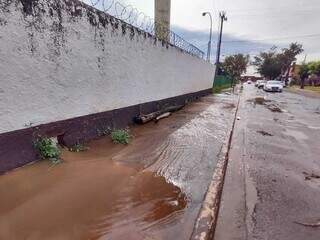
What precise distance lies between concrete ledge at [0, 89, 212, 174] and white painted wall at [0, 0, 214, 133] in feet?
0.38

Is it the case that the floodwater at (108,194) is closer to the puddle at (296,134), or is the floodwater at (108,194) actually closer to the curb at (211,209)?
the curb at (211,209)

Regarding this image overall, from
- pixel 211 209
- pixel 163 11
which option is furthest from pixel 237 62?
pixel 211 209

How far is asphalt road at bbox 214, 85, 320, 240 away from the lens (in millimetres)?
3607

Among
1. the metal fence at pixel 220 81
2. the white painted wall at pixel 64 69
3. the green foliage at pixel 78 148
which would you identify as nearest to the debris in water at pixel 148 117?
the white painted wall at pixel 64 69

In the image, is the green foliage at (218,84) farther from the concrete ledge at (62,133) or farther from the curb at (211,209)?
the curb at (211,209)

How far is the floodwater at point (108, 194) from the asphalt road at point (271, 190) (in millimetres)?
450

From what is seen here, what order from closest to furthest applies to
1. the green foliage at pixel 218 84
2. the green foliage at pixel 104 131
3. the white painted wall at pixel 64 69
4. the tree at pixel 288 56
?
the white painted wall at pixel 64 69
the green foliage at pixel 104 131
the green foliage at pixel 218 84
the tree at pixel 288 56

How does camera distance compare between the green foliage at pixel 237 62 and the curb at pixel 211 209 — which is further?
the green foliage at pixel 237 62

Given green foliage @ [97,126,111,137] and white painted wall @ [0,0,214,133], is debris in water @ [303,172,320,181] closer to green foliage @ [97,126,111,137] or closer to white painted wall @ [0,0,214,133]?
green foliage @ [97,126,111,137]

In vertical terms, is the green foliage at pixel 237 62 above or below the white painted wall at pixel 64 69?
below

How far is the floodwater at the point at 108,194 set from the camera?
10.6ft

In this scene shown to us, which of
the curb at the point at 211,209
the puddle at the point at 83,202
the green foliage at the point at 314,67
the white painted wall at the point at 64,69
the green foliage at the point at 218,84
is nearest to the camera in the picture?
the puddle at the point at 83,202

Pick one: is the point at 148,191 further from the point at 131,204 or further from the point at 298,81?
the point at 298,81

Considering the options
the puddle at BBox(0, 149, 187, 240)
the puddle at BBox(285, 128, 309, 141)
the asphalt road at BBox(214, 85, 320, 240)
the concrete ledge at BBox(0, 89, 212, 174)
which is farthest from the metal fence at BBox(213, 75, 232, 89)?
the puddle at BBox(0, 149, 187, 240)
